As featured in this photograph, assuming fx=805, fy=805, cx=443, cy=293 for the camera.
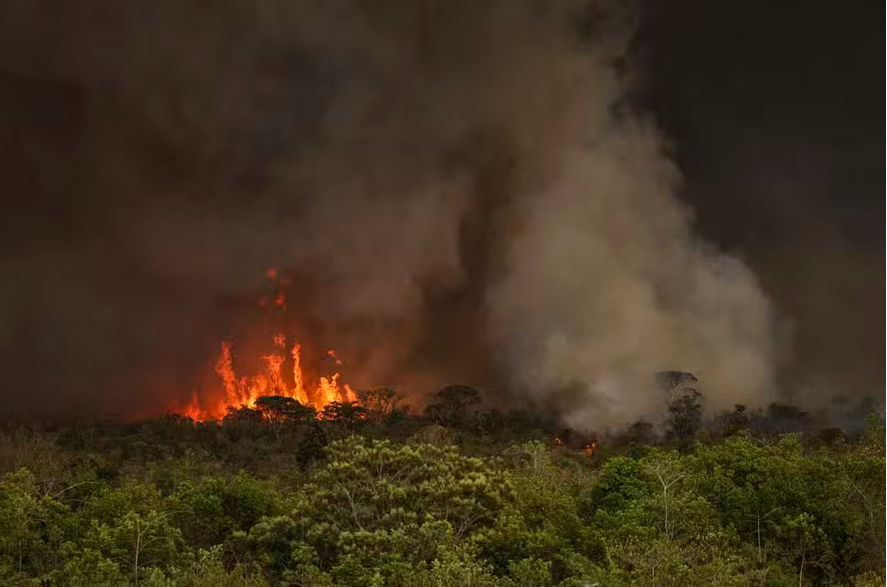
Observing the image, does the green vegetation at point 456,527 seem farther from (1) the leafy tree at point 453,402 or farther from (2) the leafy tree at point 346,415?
(1) the leafy tree at point 453,402

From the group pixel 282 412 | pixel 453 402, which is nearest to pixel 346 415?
pixel 282 412

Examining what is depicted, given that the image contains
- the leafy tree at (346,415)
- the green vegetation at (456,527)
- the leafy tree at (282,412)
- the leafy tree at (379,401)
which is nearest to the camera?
the green vegetation at (456,527)

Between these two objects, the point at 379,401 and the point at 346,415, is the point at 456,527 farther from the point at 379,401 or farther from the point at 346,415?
the point at 379,401

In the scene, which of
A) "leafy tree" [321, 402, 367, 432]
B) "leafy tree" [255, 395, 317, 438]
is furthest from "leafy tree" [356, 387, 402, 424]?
"leafy tree" [255, 395, 317, 438]

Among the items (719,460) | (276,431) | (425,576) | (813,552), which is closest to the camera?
(425,576)

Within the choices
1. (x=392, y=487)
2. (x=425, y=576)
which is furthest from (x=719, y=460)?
(x=425, y=576)

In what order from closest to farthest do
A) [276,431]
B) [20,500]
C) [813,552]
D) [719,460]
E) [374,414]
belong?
[20,500], [813,552], [719,460], [276,431], [374,414]

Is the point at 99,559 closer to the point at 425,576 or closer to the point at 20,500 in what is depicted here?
the point at 20,500

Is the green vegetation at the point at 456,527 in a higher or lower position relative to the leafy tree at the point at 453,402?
lower

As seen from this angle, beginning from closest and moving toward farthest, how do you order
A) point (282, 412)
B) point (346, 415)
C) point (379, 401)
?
point (346, 415) < point (282, 412) < point (379, 401)

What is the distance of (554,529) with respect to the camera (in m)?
53.4

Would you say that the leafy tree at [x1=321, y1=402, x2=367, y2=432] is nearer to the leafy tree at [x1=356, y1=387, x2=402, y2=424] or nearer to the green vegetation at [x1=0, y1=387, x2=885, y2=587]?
the leafy tree at [x1=356, y1=387, x2=402, y2=424]

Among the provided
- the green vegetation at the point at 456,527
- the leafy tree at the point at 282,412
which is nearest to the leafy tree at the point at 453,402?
the leafy tree at the point at 282,412

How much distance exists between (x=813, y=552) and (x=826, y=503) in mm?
3379
